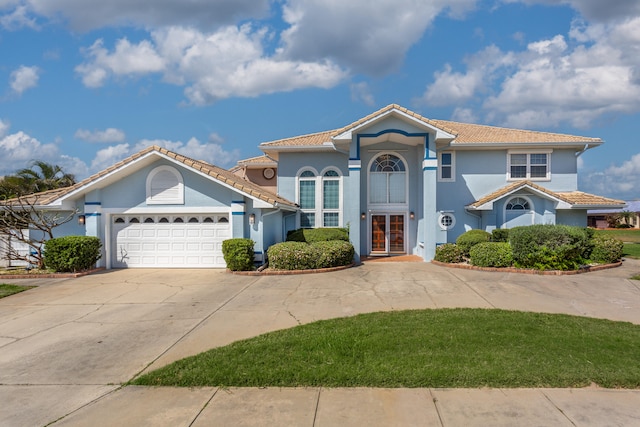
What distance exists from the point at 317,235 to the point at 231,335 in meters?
9.76

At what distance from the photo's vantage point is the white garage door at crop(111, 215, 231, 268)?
14.1 m

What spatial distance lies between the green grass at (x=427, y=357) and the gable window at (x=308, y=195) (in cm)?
1083

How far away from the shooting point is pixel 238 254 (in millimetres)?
12844

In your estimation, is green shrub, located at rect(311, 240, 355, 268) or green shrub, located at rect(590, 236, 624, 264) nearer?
green shrub, located at rect(311, 240, 355, 268)

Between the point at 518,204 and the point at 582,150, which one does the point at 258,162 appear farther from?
the point at 582,150

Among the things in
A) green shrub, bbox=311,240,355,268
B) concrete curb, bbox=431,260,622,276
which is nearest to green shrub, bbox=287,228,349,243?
green shrub, bbox=311,240,355,268

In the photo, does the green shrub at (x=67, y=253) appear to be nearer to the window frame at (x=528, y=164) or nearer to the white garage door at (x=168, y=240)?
the white garage door at (x=168, y=240)

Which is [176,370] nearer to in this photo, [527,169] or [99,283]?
[99,283]

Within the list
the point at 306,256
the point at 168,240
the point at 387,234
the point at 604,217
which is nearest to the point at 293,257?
the point at 306,256

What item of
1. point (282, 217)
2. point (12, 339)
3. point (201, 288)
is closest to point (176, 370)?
point (12, 339)

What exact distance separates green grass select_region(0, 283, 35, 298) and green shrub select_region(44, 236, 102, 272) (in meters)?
1.64

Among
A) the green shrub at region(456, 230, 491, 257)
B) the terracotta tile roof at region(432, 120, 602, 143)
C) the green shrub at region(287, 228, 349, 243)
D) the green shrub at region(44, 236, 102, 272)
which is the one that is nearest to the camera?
the green shrub at region(44, 236, 102, 272)

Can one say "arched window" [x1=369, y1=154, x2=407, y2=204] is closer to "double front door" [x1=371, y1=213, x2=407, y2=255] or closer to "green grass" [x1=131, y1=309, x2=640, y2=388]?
"double front door" [x1=371, y1=213, x2=407, y2=255]

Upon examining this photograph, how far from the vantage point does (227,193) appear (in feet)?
45.5
